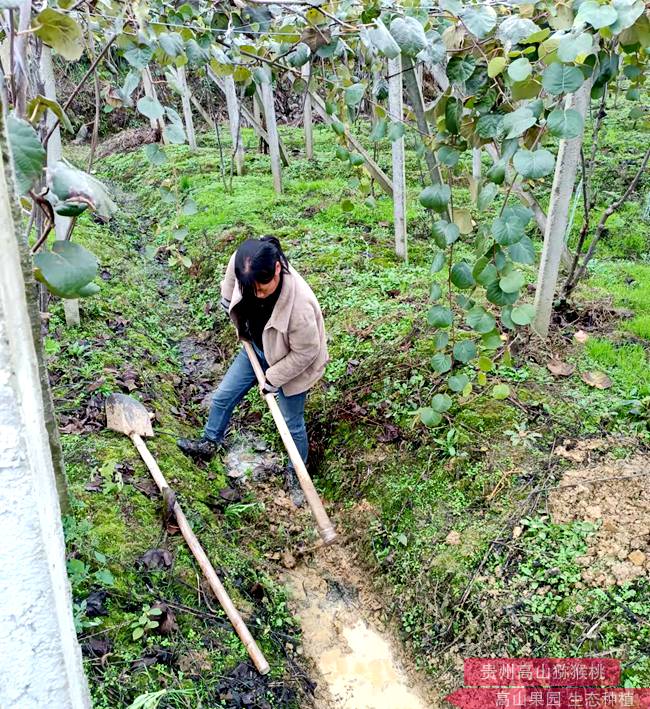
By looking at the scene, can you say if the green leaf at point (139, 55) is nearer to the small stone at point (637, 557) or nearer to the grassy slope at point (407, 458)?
the grassy slope at point (407, 458)

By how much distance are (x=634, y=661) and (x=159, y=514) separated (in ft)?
7.78

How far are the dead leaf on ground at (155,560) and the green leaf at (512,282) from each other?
208cm

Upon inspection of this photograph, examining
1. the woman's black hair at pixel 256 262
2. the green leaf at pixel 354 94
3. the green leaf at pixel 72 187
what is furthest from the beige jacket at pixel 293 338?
the green leaf at pixel 72 187

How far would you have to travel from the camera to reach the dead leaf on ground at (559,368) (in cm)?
375

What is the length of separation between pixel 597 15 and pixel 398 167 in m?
3.96

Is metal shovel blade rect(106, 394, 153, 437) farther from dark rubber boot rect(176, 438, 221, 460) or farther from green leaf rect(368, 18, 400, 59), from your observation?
green leaf rect(368, 18, 400, 59)

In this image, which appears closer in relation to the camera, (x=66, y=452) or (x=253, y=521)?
(x=66, y=452)

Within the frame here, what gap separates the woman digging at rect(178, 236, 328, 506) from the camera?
10.4ft

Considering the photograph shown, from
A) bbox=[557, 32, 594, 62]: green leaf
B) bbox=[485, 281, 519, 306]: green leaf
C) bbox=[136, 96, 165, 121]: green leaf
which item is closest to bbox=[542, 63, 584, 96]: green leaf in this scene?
bbox=[557, 32, 594, 62]: green leaf

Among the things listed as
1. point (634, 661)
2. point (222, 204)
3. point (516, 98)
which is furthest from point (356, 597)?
point (222, 204)

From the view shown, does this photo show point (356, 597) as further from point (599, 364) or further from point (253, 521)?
point (599, 364)

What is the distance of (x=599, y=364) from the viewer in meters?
3.83

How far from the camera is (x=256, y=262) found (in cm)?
300

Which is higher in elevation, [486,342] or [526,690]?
[486,342]
